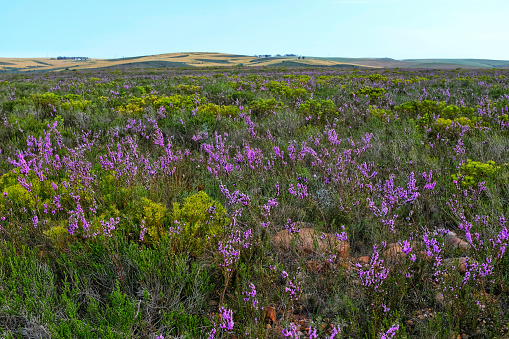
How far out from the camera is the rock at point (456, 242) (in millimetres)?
2316

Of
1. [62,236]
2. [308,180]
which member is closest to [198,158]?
[308,180]

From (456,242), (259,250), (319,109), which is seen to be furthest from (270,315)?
(319,109)

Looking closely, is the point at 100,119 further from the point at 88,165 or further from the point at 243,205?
the point at 243,205

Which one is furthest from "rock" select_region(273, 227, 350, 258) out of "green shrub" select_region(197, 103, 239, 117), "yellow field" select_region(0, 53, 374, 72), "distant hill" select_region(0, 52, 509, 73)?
"yellow field" select_region(0, 53, 374, 72)

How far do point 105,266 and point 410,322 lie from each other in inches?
82.7

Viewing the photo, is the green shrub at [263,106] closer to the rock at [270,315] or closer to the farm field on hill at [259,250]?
the farm field on hill at [259,250]

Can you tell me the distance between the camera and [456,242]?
7.94 ft

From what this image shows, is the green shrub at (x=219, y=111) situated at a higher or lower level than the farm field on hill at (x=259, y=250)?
higher

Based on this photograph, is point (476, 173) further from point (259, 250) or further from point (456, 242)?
point (259, 250)

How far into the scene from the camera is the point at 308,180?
11.7ft

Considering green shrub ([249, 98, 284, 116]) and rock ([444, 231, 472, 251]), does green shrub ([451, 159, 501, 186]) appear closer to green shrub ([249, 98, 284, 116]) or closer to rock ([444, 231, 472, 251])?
rock ([444, 231, 472, 251])

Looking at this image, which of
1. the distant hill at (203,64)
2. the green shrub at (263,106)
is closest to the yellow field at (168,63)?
the distant hill at (203,64)

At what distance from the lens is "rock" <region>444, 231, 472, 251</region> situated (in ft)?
7.60

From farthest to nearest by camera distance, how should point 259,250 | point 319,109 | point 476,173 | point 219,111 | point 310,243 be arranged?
point 319,109 < point 219,111 < point 476,173 < point 310,243 < point 259,250
